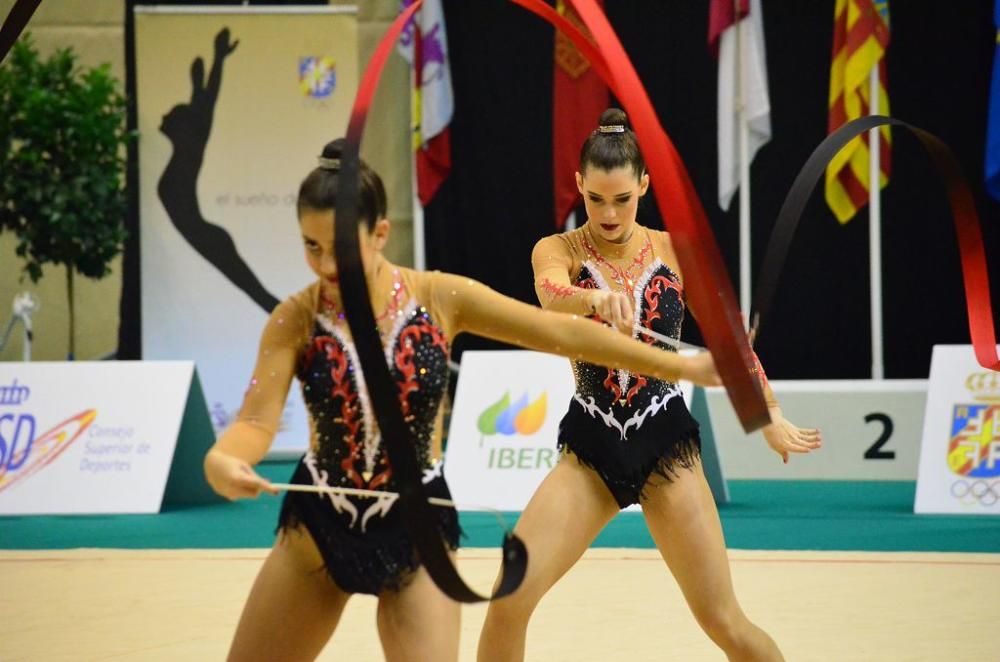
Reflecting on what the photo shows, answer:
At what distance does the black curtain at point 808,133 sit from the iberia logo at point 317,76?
1.25 meters

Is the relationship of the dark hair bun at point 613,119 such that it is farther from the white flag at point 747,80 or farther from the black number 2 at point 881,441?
the white flag at point 747,80

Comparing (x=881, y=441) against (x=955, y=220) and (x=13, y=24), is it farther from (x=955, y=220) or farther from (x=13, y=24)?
(x=13, y=24)

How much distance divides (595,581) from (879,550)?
1598 millimetres

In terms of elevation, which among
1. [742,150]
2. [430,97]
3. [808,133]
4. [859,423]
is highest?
[430,97]

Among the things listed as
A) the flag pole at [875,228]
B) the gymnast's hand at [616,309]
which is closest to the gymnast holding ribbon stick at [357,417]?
the gymnast's hand at [616,309]

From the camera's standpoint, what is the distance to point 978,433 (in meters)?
8.01

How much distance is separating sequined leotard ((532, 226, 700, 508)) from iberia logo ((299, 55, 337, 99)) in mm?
6575

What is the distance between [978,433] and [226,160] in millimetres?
5639

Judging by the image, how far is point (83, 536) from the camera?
776cm

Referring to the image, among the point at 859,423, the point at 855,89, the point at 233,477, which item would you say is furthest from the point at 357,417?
the point at 855,89

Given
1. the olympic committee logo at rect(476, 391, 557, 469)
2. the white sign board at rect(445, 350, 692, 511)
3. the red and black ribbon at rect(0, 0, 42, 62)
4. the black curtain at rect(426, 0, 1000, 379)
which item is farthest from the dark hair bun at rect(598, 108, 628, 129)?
the black curtain at rect(426, 0, 1000, 379)

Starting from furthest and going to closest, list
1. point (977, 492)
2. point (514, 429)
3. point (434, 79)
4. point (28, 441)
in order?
point (434, 79) → point (28, 441) → point (514, 429) → point (977, 492)

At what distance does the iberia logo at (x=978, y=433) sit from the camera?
7961 mm

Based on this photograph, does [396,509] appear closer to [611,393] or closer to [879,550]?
[611,393]
